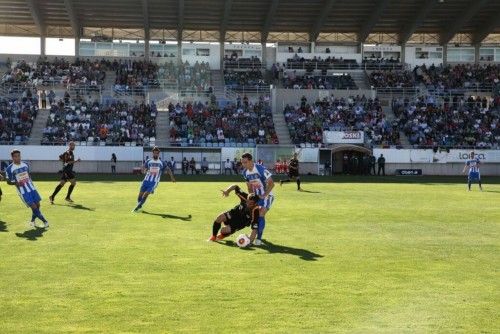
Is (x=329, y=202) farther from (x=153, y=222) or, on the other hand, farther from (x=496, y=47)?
(x=496, y=47)

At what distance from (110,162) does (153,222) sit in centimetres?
3377

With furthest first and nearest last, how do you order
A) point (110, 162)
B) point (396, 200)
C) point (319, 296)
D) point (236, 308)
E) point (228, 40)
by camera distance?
point (228, 40)
point (110, 162)
point (396, 200)
point (319, 296)
point (236, 308)

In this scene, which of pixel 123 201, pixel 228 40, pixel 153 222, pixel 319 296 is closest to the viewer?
pixel 319 296

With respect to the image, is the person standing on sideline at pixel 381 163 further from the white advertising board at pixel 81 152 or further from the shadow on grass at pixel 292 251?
the shadow on grass at pixel 292 251

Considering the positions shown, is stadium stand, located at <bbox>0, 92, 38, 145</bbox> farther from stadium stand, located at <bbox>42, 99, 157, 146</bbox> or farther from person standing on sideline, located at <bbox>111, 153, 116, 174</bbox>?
person standing on sideline, located at <bbox>111, 153, 116, 174</bbox>

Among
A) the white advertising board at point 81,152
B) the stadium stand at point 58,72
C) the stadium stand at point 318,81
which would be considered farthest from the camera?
the stadium stand at point 318,81

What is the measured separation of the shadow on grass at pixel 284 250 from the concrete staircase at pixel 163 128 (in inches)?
1529

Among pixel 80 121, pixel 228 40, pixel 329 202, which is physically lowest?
pixel 329 202

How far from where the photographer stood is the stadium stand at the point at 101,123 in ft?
165

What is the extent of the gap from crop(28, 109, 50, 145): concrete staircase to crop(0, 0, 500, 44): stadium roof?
9682 mm

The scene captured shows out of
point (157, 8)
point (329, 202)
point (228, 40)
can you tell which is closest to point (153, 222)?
point (329, 202)

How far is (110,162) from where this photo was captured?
49344 millimetres

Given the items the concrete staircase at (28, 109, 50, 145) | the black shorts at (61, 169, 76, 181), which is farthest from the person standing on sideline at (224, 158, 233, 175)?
the black shorts at (61, 169, 76, 181)

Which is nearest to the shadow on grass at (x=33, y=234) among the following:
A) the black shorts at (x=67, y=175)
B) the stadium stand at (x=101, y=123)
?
the black shorts at (x=67, y=175)
